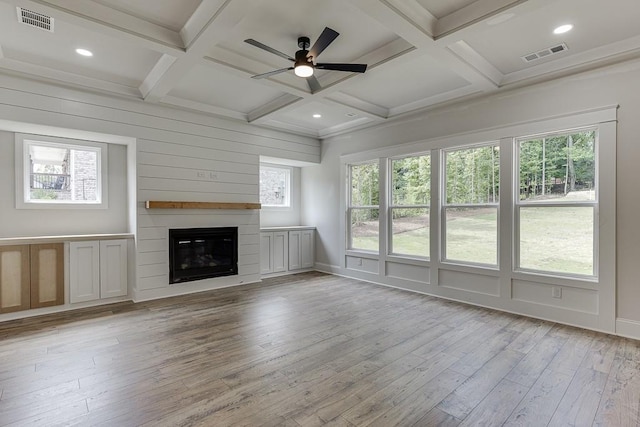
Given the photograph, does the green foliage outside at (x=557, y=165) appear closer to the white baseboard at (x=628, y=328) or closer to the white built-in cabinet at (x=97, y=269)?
the white baseboard at (x=628, y=328)

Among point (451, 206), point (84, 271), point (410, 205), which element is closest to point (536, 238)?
point (451, 206)

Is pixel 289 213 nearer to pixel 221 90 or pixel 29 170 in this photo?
pixel 221 90

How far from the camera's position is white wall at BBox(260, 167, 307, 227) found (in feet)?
22.8

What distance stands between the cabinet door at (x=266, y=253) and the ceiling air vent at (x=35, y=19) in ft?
13.8

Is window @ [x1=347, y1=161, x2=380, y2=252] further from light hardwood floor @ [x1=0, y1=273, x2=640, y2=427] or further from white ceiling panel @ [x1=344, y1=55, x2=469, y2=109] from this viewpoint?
light hardwood floor @ [x1=0, y1=273, x2=640, y2=427]

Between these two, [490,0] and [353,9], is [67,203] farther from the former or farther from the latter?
[490,0]

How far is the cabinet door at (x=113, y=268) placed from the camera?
4.55 m

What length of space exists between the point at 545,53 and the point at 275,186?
17.1 ft

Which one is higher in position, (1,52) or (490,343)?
(1,52)

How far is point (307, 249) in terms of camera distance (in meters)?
7.03

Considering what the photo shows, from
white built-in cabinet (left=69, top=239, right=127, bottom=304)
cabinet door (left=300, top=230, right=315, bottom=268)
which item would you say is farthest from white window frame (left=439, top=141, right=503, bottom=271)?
white built-in cabinet (left=69, top=239, right=127, bottom=304)

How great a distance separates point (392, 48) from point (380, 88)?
1.13 m

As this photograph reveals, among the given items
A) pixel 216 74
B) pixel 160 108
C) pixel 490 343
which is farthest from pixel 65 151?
pixel 490 343

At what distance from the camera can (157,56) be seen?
3.63 m
